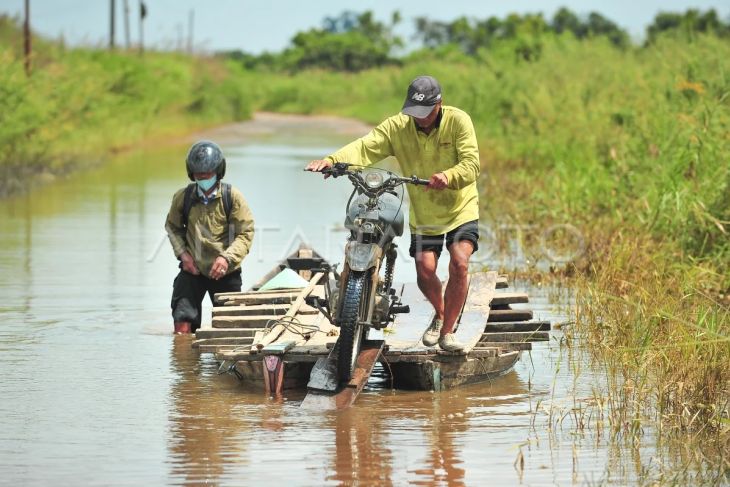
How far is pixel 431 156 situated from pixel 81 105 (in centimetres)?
2066

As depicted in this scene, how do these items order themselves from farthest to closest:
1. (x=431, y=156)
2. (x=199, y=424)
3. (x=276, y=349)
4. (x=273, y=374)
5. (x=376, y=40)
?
(x=376, y=40) → (x=431, y=156) → (x=273, y=374) → (x=276, y=349) → (x=199, y=424)

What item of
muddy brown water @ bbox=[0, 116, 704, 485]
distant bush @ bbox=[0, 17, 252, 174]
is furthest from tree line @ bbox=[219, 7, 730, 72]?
muddy brown water @ bbox=[0, 116, 704, 485]

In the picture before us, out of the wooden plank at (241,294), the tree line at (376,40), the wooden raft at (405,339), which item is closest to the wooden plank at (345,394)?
the wooden raft at (405,339)

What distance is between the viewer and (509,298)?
32.3 ft

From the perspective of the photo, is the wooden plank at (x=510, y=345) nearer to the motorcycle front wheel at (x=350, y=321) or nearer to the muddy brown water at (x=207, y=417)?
the muddy brown water at (x=207, y=417)

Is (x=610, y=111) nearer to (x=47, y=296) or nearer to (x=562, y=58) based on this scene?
Result: (x=562, y=58)

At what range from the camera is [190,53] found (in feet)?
194

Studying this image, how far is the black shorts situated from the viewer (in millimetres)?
8562

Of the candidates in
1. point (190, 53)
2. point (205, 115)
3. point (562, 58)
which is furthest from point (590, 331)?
point (190, 53)

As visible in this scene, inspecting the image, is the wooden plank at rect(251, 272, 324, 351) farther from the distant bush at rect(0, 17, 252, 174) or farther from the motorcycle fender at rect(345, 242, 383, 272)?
the distant bush at rect(0, 17, 252, 174)

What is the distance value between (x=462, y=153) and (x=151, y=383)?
94.1 inches

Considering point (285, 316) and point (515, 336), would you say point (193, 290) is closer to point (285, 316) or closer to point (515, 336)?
point (285, 316)

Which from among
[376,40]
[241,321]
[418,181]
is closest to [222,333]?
[241,321]

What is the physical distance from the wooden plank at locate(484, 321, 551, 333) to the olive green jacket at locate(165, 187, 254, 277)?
6.20ft
